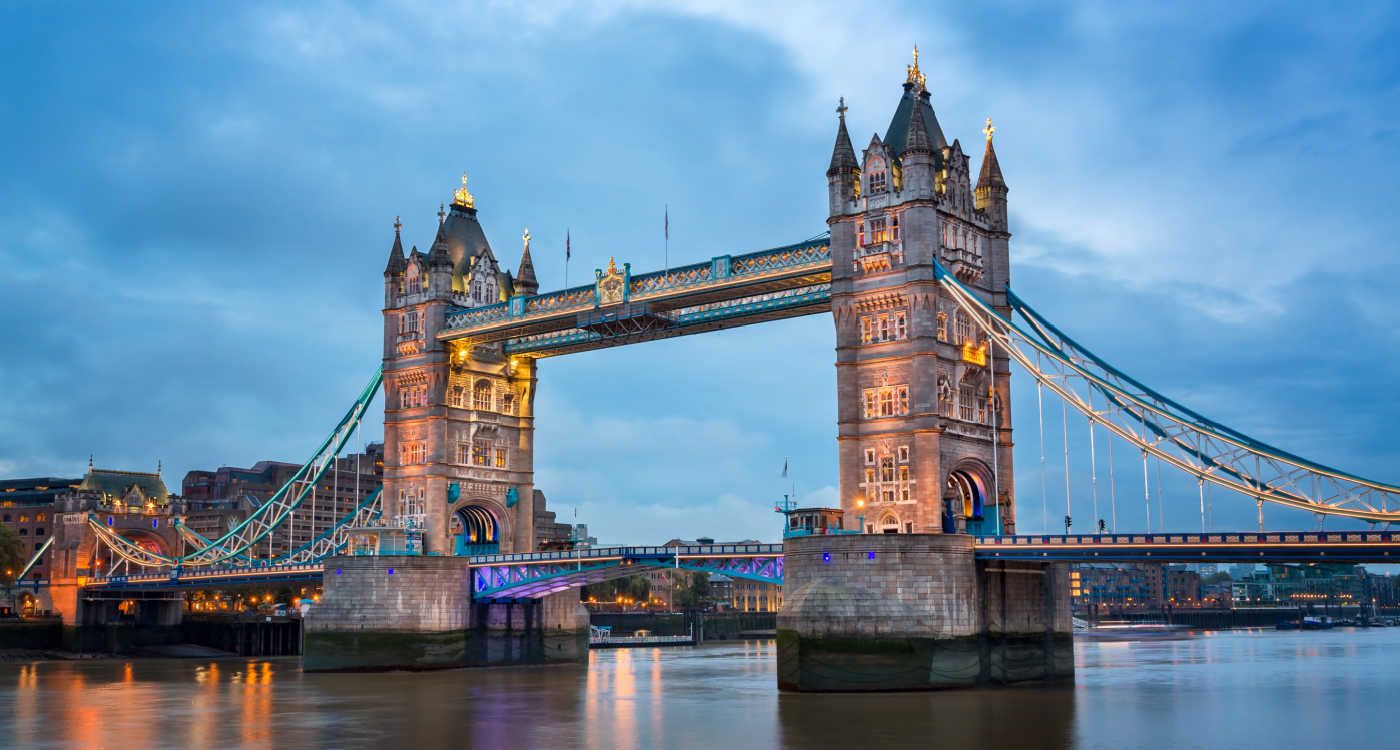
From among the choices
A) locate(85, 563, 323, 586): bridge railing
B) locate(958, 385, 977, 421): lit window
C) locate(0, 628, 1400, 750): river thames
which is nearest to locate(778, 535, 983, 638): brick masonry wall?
locate(0, 628, 1400, 750): river thames

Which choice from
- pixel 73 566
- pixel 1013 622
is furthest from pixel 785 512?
pixel 73 566

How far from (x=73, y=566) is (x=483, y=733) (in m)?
84.7

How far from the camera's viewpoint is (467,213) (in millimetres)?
87875

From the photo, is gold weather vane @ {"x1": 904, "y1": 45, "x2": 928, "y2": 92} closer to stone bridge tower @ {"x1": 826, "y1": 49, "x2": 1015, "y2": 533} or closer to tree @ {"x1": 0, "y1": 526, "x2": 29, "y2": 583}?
stone bridge tower @ {"x1": 826, "y1": 49, "x2": 1015, "y2": 533}

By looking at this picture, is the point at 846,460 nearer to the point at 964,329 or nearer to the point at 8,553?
the point at 964,329

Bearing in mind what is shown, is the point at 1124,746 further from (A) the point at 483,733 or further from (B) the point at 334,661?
(B) the point at 334,661

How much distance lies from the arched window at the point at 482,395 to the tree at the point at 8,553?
204 feet

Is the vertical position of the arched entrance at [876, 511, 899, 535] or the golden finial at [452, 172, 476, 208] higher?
the golden finial at [452, 172, 476, 208]

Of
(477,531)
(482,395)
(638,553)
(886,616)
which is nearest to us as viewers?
(886,616)

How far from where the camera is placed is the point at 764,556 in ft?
206

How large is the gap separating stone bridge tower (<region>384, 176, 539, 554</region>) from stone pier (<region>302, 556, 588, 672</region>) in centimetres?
343

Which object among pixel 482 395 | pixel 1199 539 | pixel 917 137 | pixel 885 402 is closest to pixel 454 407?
pixel 482 395

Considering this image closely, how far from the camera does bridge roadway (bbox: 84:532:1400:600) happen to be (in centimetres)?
4950

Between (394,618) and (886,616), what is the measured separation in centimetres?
3278
